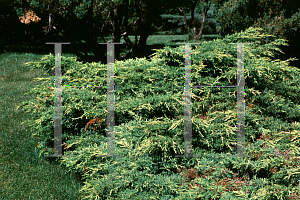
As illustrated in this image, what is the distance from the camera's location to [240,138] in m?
3.34

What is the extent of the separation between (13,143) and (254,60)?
4.44 m

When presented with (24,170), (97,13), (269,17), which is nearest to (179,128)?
(24,170)

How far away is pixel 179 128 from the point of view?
127 inches

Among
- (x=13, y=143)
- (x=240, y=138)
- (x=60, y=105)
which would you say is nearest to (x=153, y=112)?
(x=240, y=138)

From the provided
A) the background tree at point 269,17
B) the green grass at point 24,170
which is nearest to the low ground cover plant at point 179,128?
the green grass at point 24,170

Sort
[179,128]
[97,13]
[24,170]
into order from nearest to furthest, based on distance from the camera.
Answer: [179,128] → [24,170] → [97,13]

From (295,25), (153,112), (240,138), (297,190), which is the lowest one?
(297,190)

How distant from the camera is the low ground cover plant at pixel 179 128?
2.82 m

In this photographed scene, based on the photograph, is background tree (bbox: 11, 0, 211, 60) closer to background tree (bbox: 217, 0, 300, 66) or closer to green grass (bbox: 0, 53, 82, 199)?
background tree (bbox: 217, 0, 300, 66)

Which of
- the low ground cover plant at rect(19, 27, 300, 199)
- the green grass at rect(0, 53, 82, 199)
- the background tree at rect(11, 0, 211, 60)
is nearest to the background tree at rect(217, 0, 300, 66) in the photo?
the background tree at rect(11, 0, 211, 60)

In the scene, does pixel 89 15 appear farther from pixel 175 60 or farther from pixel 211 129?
pixel 211 129

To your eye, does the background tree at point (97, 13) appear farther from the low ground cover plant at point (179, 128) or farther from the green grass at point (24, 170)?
the low ground cover plant at point (179, 128)

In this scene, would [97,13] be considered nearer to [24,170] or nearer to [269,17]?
[269,17]

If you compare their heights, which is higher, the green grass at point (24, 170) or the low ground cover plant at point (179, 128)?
the low ground cover plant at point (179, 128)
